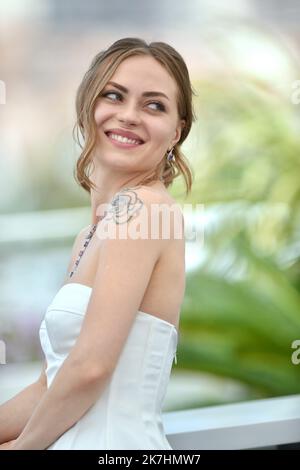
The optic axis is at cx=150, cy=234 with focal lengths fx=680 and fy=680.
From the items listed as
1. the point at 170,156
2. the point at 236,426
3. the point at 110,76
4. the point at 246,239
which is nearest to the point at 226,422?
the point at 236,426

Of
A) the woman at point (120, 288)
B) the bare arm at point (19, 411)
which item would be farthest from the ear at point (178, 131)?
the bare arm at point (19, 411)

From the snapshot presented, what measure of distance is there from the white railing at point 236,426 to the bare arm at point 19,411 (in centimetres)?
95

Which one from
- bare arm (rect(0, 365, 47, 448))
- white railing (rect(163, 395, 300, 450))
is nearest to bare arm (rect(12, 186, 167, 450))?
bare arm (rect(0, 365, 47, 448))

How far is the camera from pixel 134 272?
1243mm

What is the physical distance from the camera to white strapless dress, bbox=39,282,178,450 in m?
1.28

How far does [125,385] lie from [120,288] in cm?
20

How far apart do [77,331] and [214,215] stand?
150 centimetres

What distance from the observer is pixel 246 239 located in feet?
9.04

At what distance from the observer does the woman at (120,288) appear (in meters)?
1.24

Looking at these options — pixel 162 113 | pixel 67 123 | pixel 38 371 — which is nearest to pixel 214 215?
pixel 67 123

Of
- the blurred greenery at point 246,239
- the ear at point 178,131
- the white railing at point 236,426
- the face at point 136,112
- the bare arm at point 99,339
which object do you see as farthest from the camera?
the blurred greenery at point 246,239

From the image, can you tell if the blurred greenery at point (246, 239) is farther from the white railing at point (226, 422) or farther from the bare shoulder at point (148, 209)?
the bare shoulder at point (148, 209)

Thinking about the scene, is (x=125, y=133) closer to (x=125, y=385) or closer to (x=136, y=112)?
(x=136, y=112)
